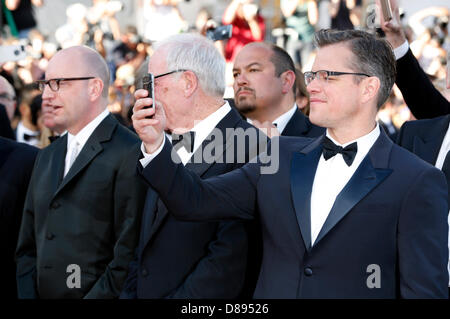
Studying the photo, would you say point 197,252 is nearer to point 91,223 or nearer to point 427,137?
point 91,223

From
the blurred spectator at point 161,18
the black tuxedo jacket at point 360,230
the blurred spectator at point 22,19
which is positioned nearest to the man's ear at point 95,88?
the black tuxedo jacket at point 360,230

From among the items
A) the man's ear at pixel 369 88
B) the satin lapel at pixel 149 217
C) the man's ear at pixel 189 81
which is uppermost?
the man's ear at pixel 189 81

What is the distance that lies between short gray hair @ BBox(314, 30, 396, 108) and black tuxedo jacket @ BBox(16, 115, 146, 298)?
122cm

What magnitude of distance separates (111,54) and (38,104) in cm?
325

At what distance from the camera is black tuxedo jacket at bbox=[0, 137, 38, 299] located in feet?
12.3

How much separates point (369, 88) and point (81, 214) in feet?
5.12

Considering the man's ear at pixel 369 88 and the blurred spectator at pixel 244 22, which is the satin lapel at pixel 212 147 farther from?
the blurred spectator at pixel 244 22

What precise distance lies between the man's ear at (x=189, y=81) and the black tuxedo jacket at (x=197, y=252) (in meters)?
0.29

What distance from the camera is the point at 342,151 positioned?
8.21 feet

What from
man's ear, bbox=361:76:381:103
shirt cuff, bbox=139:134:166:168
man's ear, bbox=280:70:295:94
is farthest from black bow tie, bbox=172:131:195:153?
man's ear, bbox=280:70:295:94

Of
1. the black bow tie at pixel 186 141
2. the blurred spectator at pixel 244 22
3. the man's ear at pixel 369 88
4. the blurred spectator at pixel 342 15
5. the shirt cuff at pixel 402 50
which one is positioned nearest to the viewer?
the man's ear at pixel 369 88

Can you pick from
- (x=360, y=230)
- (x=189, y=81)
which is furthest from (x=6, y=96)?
(x=360, y=230)

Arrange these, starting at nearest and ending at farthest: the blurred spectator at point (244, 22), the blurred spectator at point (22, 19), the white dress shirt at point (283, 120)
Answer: the white dress shirt at point (283, 120) → the blurred spectator at point (244, 22) → the blurred spectator at point (22, 19)

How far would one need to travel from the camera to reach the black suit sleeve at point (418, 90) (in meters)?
3.71
